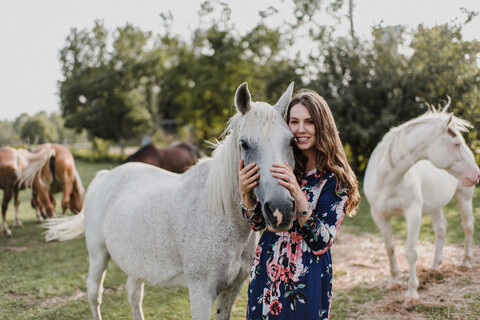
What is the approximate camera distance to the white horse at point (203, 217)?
61.5 inches

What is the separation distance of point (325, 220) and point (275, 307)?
0.49 metres

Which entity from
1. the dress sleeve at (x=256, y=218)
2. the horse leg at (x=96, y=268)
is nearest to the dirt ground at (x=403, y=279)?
the dress sleeve at (x=256, y=218)

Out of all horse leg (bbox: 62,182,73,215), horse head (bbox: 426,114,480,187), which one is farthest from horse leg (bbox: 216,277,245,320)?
horse leg (bbox: 62,182,73,215)

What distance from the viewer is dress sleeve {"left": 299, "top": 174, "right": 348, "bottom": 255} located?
5.02ft

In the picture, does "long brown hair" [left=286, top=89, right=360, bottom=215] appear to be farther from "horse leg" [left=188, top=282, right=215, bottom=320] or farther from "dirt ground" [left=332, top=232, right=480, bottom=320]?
"dirt ground" [left=332, top=232, right=480, bottom=320]

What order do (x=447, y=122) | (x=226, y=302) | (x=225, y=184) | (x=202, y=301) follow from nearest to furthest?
(x=225, y=184) → (x=202, y=301) → (x=226, y=302) → (x=447, y=122)

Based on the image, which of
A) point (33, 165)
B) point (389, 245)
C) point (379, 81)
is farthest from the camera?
point (379, 81)

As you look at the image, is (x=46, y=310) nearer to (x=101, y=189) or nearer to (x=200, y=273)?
(x=101, y=189)

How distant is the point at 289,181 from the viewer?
1428 millimetres

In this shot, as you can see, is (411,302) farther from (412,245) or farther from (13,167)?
(13,167)

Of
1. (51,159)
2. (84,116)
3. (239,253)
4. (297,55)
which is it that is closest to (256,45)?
(297,55)

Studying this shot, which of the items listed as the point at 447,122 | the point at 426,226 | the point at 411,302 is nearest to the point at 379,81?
the point at 426,226

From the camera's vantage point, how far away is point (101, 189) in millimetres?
2984

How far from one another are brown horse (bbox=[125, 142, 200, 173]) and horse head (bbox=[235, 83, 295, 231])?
555cm
